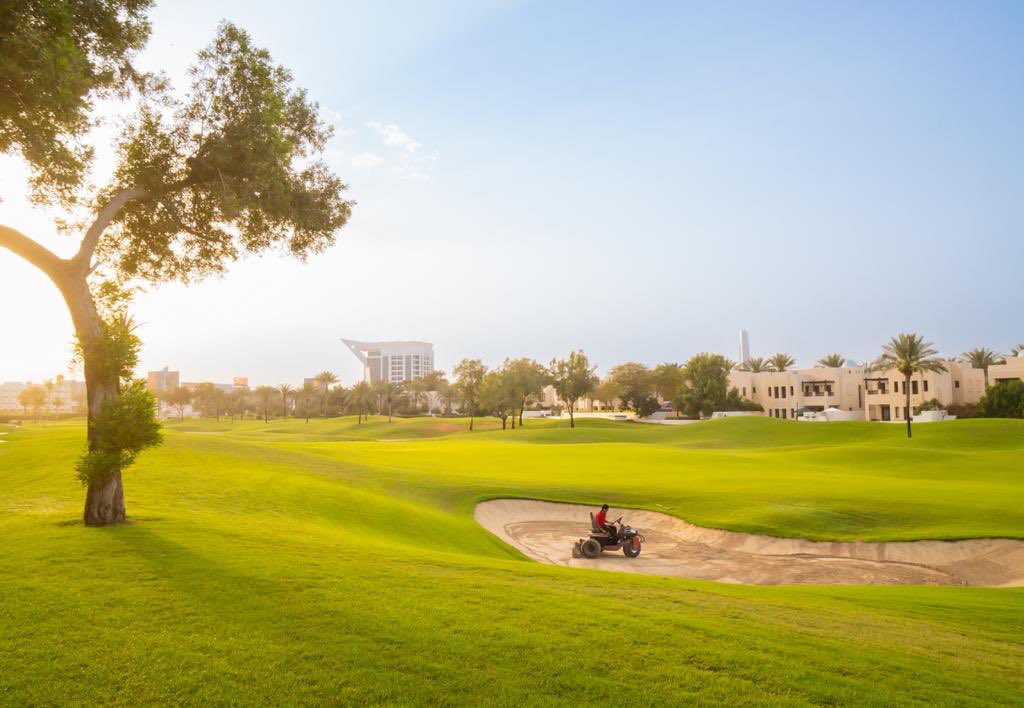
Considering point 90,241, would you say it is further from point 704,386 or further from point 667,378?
point 667,378

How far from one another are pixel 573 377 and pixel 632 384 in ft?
126

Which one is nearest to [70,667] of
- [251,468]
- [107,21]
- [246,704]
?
[246,704]

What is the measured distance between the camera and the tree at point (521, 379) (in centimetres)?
11425

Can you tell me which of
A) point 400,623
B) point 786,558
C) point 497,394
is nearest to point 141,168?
point 400,623

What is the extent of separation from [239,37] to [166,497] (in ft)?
46.9

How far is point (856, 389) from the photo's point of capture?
120 m

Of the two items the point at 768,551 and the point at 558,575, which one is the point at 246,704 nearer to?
the point at 558,575

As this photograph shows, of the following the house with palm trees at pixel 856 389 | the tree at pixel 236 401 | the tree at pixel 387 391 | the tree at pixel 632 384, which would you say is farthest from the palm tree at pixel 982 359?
the tree at pixel 236 401

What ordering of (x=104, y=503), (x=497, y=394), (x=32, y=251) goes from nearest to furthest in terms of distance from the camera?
(x=32, y=251) → (x=104, y=503) → (x=497, y=394)

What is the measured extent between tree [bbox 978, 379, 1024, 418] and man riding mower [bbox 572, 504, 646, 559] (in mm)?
85735

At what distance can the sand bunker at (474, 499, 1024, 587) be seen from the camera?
19.3 m

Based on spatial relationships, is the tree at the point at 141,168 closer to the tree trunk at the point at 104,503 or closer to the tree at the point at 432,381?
the tree trunk at the point at 104,503

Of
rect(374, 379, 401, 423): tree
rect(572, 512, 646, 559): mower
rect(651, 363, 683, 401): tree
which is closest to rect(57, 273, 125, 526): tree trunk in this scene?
rect(572, 512, 646, 559): mower

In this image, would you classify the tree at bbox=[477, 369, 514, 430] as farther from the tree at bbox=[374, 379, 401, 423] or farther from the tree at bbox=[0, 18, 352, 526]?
the tree at bbox=[0, 18, 352, 526]
